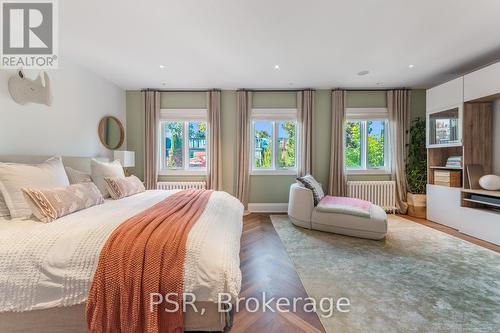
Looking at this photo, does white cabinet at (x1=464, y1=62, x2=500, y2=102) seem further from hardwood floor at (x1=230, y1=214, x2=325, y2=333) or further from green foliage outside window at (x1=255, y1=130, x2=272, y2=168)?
hardwood floor at (x1=230, y1=214, x2=325, y2=333)

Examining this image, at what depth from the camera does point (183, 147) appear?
4836 mm

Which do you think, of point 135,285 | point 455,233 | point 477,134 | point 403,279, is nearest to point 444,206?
point 455,233

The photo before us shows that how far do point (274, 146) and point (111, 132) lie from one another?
3.14 metres

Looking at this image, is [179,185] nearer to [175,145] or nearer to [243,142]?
[175,145]

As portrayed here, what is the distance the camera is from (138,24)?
2.38 meters

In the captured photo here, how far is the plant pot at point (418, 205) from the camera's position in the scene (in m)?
4.21

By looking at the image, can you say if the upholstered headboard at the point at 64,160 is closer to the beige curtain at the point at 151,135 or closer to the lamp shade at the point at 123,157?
the lamp shade at the point at 123,157

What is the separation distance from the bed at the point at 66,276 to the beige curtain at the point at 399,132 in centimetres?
438

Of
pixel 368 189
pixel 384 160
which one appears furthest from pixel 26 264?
pixel 384 160

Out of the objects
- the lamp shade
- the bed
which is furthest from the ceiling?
the bed

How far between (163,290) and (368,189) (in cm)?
435

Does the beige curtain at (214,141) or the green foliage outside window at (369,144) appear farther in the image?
the green foliage outside window at (369,144)

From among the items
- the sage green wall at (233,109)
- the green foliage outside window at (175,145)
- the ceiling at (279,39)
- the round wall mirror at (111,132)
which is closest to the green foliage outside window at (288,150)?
the sage green wall at (233,109)

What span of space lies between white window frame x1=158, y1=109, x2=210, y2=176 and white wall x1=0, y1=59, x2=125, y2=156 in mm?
901
